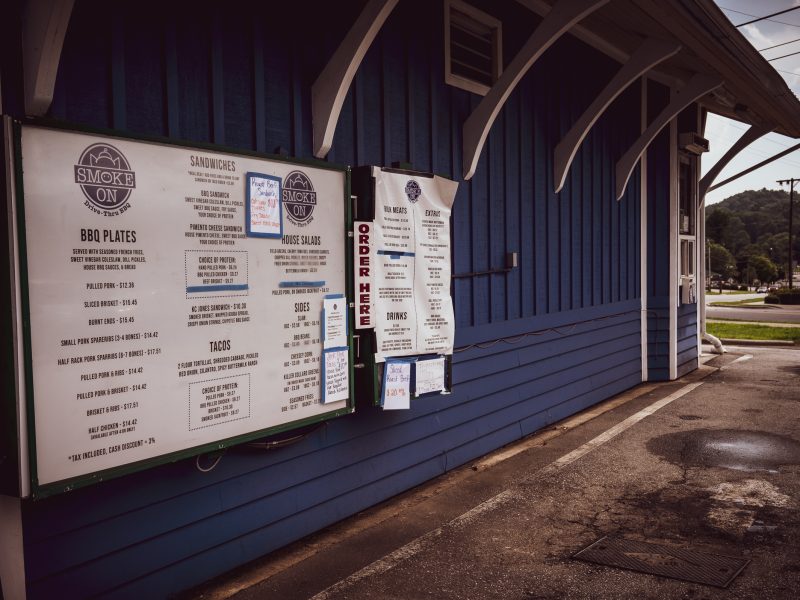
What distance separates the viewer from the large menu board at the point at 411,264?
4645mm

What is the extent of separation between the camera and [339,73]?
4.26m

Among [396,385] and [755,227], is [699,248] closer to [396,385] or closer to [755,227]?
[396,385]

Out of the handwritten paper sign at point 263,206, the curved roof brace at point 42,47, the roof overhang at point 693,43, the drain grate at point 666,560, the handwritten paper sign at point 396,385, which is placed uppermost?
the roof overhang at point 693,43

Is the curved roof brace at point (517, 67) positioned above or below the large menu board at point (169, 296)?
above

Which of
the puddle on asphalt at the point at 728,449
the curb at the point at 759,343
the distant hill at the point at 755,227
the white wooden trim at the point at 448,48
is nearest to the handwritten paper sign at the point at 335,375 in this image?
the white wooden trim at the point at 448,48

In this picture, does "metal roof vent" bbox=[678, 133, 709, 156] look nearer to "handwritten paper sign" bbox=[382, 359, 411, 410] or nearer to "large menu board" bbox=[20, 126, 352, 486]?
"handwritten paper sign" bbox=[382, 359, 411, 410]

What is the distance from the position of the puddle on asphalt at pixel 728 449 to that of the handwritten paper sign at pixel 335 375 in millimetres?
3392

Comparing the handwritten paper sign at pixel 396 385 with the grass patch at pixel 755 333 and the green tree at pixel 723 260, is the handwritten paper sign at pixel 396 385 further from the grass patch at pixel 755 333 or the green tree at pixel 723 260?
the green tree at pixel 723 260

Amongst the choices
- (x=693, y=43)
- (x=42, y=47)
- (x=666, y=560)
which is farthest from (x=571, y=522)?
(x=693, y=43)

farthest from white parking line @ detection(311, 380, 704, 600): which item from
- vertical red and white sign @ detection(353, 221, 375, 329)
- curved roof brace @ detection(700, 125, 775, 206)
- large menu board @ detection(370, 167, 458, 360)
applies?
curved roof brace @ detection(700, 125, 775, 206)

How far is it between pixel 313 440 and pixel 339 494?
508mm

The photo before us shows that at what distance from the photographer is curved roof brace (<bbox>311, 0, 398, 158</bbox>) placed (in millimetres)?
4191

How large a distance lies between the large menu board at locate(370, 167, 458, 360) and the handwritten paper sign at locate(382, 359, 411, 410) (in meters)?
0.10

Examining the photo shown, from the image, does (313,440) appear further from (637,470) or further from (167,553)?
(637,470)
